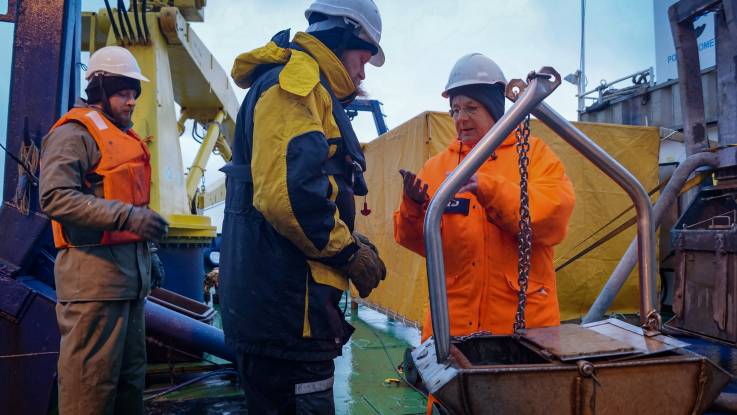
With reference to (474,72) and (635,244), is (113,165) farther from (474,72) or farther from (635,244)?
(635,244)

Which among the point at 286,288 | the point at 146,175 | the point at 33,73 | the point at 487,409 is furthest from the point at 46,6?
the point at 487,409

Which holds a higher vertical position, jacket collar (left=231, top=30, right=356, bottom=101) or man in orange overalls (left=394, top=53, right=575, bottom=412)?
jacket collar (left=231, top=30, right=356, bottom=101)

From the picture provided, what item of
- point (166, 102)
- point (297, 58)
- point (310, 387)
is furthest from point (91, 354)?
point (166, 102)

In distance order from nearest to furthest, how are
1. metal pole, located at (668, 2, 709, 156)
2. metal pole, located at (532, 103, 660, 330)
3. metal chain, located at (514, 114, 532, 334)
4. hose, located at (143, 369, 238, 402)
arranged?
metal pole, located at (532, 103, 660, 330) < metal chain, located at (514, 114, 532, 334) < hose, located at (143, 369, 238, 402) < metal pole, located at (668, 2, 709, 156)

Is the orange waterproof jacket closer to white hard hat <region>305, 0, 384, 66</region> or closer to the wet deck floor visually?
white hard hat <region>305, 0, 384, 66</region>

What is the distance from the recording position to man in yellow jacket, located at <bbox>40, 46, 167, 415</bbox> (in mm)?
2209

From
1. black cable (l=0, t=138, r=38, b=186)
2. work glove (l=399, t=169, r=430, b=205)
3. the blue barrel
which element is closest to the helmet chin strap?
black cable (l=0, t=138, r=38, b=186)

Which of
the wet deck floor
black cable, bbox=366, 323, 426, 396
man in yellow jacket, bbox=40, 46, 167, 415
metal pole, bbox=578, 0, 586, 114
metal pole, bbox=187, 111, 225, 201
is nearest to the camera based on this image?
man in yellow jacket, bbox=40, 46, 167, 415

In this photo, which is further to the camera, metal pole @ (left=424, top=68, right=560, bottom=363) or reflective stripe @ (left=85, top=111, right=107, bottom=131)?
reflective stripe @ (left=85, top=111, right=107, bottom=131)

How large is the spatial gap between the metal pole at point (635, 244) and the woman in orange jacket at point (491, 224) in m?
2.33

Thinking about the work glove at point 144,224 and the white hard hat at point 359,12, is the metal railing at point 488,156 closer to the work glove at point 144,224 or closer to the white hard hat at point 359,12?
the white hard hat at point 359,12

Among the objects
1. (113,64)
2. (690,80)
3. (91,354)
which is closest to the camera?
(91,354)

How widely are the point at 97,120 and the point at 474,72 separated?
184cm

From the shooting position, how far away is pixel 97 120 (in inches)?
95.6
